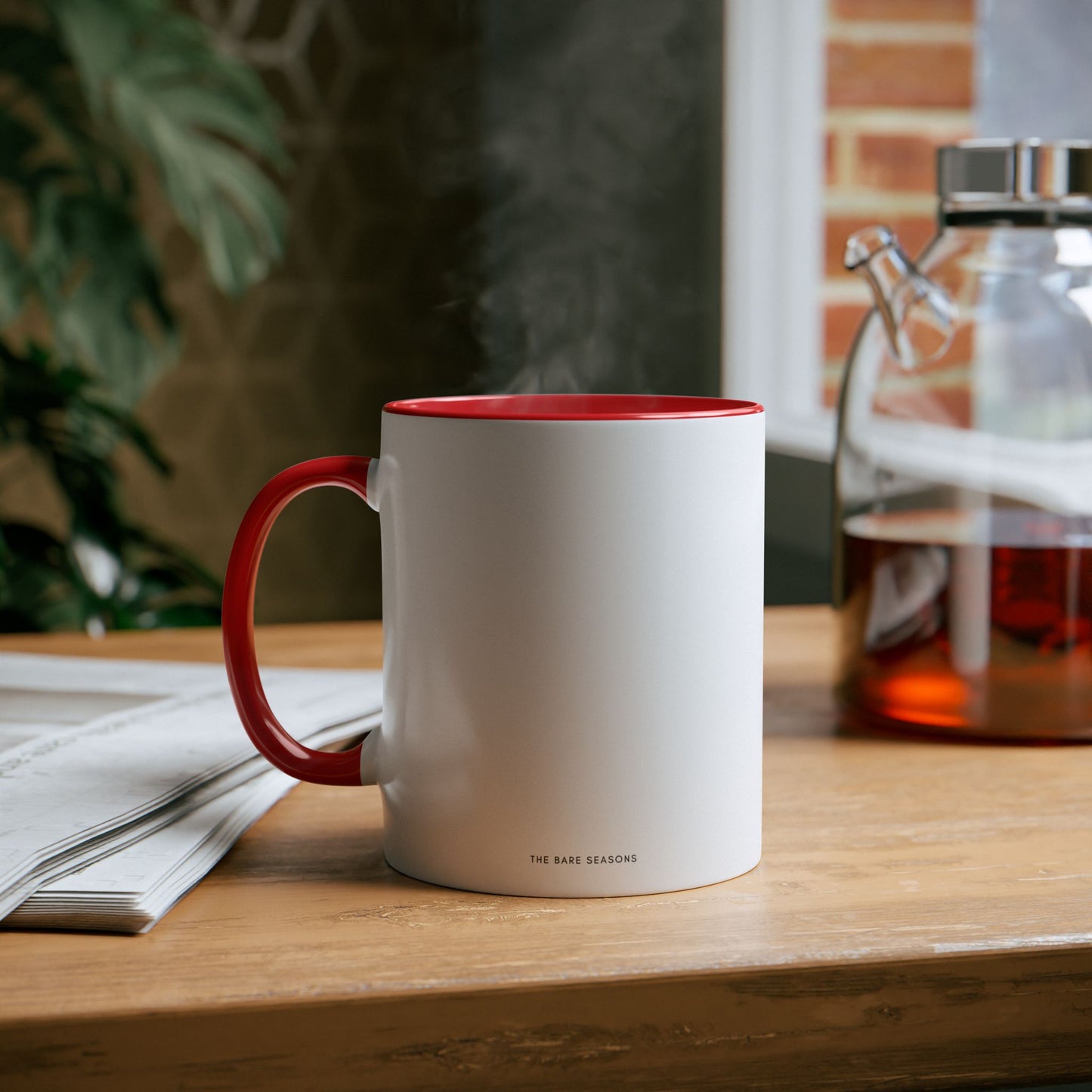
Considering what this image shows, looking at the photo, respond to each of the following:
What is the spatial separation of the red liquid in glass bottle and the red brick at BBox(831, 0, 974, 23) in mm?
1076

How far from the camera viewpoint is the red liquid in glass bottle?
58cm

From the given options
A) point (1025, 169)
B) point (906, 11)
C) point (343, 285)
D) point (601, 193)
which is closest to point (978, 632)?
point (1025, 169)

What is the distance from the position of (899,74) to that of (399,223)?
1.45 metres

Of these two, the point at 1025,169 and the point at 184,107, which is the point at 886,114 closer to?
the point at 184,107

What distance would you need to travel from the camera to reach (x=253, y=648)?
451mm

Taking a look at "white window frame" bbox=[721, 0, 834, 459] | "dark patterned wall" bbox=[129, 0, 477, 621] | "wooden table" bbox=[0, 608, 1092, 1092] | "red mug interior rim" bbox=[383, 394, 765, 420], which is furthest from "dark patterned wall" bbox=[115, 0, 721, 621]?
"wooden table" bbox=[0, 608, 1092, 1092]

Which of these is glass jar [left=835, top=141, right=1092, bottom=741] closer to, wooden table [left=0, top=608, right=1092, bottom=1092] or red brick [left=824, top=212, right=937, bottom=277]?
wooden table [left=0, top=608, right=1092, bottom=1092]

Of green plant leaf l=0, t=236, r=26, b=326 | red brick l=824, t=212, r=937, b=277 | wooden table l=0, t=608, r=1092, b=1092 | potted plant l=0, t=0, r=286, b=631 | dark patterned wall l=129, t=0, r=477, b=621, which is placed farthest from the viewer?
dark patterned wall l=129, t=0, r=477, b=621

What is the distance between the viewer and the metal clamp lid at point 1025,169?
23.5 inches

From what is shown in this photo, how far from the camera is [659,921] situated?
1.29 feet

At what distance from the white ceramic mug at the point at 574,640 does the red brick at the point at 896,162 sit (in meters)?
1.23

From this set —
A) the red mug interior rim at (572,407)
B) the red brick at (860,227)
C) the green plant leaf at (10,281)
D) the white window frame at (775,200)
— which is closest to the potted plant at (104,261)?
the green plant leaf at (10,281)

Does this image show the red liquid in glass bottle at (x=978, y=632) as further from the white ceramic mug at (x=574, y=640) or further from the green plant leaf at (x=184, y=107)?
the green plant leaf at (x=184, y=107)

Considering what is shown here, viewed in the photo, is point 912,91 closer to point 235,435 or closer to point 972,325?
point 972,325
